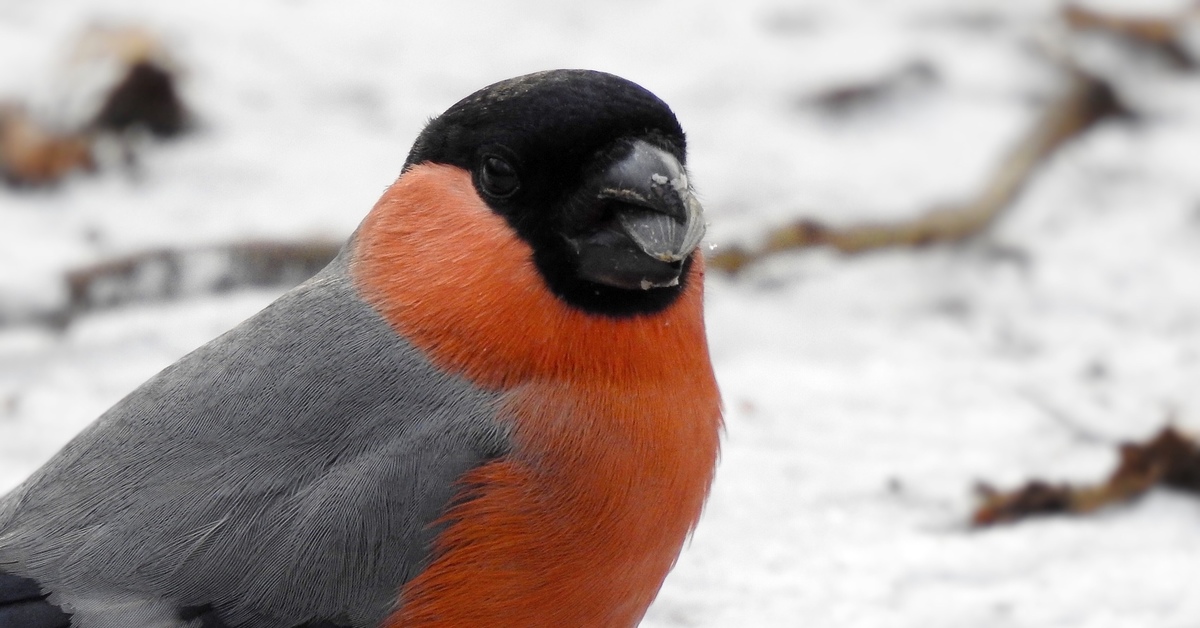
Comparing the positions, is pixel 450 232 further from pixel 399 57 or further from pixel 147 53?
pixel 399 57

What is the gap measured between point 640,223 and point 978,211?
348 cm

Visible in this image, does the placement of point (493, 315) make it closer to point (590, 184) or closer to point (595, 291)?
point (595, 291)

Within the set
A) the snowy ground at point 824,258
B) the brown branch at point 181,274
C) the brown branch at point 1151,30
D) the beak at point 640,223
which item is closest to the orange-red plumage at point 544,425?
the beak at point 640,223

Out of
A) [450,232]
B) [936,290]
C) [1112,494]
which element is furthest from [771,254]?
[450,232]

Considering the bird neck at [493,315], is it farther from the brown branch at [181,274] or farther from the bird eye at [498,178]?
the brown branch at [181,274]

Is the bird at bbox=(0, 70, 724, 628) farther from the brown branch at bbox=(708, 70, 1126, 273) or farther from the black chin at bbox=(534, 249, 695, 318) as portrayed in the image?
the brown branch at bbox=(708, 70, 1126, 273)

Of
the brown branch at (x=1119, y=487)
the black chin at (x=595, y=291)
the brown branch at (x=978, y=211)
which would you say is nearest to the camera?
the black chin at (x=595, y=291)

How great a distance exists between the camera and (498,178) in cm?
297

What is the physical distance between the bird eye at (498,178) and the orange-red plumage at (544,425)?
48mm

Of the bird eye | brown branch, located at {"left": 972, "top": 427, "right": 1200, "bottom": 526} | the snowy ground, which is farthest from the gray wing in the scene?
brown branch, located at {"left": 972, "top": 427, "right": 1200, "bottom": 526}

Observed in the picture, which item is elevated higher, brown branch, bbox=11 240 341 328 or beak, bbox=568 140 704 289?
brown branch, bbox=11 240 341 328

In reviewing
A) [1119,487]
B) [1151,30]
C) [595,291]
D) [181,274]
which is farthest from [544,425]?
[1151,30]

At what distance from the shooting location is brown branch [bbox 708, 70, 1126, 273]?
18.5ft

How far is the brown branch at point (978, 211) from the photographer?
222 inches
